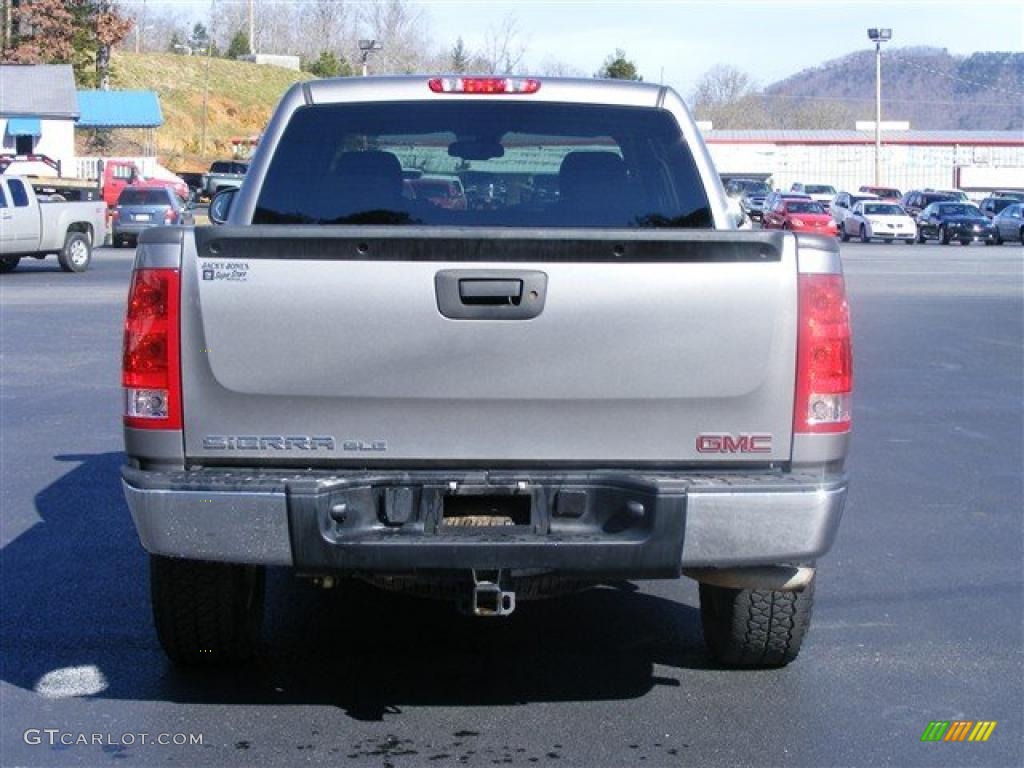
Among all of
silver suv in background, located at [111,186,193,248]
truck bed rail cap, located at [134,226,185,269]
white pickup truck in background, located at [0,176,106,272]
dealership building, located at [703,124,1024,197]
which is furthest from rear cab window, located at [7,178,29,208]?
dealership building, located at [703,124,1024,197]

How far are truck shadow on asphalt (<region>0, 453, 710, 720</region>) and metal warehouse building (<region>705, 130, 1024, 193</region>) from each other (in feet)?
278

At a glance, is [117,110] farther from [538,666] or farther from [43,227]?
[538,666]

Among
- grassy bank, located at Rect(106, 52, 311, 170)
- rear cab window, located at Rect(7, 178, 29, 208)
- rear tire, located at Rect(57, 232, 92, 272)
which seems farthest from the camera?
grassy bank, located at Rect(106, 52, 311, 170)

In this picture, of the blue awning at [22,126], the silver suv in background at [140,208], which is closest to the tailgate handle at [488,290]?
the silver suv in background at [140,208]

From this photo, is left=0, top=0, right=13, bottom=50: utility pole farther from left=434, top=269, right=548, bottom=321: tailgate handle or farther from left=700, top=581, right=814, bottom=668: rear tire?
left=434, top=269, right=548, bottom=321: tailgate handle

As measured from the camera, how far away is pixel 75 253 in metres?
31.0

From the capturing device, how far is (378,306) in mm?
4699

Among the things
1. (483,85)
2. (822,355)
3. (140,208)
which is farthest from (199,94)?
(822,355)

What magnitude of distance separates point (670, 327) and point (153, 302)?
1537 mm

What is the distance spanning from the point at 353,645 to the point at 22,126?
2498 inches

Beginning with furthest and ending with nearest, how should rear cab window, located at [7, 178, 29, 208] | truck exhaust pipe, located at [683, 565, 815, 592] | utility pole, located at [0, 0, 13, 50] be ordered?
utility pole, located at [0, 0, 13, 50] → rear cab window, located at [7, 178, 29, 208] → truck exhaust pipe, located at [683, 565, 815, 592]

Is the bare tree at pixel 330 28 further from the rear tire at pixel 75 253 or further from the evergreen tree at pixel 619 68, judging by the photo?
the rear tire at pixel 75 253

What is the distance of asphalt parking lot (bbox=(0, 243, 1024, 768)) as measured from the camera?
202 inches
